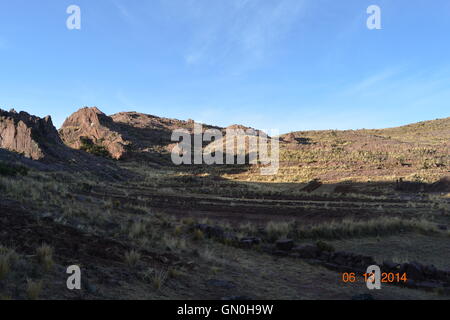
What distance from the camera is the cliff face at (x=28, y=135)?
142 ft

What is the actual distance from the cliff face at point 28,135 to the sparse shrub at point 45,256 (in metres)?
36.8

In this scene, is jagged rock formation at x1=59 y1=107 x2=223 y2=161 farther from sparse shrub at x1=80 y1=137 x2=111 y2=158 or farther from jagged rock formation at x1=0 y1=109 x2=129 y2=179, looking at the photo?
jagged rock formation at x1=0 y1=109 x2=129 y2=179

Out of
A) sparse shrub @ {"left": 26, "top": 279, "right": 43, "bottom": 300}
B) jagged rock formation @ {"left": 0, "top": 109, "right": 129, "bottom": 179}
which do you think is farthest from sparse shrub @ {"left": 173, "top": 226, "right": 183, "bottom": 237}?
jagged rock formation @ {"left": 0, "top": 109, "right": 129, "bottom": 179}

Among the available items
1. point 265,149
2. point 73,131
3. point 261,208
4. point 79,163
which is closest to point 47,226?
point 261,208

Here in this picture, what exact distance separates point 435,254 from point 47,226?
13780mm

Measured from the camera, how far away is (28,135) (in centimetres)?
4509

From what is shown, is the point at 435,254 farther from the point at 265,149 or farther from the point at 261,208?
the point at 265,149

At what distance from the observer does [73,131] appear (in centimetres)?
9938

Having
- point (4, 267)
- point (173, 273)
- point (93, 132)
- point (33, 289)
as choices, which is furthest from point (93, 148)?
point (33, 289)

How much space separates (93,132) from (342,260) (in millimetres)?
90586

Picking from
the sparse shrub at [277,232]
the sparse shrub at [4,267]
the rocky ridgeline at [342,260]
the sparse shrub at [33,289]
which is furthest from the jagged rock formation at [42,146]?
the sparse shrub at [33,289]

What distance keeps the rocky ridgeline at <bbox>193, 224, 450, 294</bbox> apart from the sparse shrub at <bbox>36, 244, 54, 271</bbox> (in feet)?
22.9

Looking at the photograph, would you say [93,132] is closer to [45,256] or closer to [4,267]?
[45,256]

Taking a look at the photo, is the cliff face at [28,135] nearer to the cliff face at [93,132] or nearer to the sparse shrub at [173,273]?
the cliff face at [93,132]
